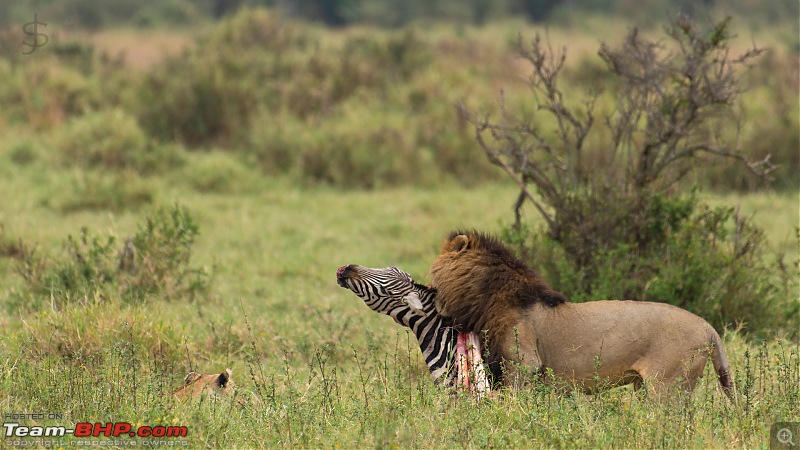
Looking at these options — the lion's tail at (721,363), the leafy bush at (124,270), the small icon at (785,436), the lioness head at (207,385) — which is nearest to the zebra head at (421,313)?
the lioness head at (207,385)

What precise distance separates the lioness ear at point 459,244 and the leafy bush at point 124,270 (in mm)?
2715

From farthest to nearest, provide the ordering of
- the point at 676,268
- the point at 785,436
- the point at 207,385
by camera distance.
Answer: the point at 676,268 < the point at 207,385 < the point at 785,436

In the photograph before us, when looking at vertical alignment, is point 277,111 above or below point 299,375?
below

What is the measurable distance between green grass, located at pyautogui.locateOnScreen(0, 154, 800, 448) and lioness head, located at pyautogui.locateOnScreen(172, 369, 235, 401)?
0.10 meters

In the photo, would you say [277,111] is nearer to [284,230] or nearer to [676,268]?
[284,230]

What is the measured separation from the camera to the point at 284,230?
1101cm

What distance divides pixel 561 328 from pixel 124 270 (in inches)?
150

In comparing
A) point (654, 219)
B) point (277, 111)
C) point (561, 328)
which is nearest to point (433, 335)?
point (561, 328)

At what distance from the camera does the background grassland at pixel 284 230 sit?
455 centimetres

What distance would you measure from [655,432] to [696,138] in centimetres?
481

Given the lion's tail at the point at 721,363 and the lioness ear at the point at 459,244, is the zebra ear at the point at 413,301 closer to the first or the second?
the lioness ear at the point at 459,244

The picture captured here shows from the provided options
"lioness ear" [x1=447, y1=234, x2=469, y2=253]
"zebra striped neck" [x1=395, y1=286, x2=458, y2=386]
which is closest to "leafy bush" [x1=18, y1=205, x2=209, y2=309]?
"zebra striped neck" [x1=395, y1=286, x2=458, y2=386]

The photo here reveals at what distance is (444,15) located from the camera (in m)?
39.8

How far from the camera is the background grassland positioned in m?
4.55
